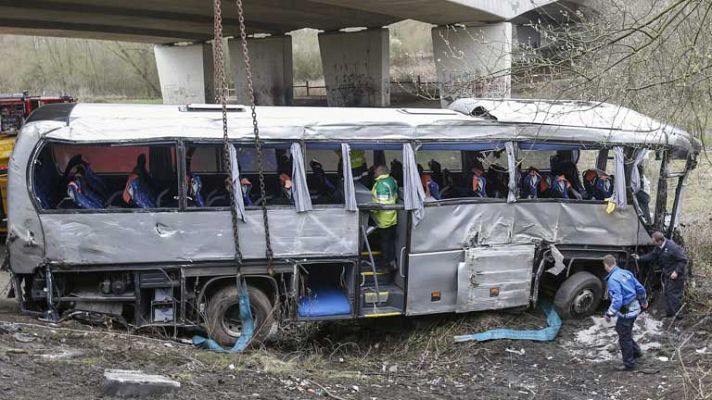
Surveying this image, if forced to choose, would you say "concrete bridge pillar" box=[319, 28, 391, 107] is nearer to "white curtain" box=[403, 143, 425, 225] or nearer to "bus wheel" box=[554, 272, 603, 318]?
"bus wheel" box=[554, 272, 603, 318]

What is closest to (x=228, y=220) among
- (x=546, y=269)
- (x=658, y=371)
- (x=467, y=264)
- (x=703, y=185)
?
(x=467, y=264)

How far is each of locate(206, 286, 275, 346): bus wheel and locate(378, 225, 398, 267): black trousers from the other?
1608 mm

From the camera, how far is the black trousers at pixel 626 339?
7727 millimetres

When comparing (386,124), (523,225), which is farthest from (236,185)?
(523,225)

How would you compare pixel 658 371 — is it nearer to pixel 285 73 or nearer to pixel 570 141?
pixel 570 141

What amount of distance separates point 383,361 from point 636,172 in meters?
4.28

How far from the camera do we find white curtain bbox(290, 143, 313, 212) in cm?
773

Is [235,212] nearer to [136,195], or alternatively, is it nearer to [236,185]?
[236,185]

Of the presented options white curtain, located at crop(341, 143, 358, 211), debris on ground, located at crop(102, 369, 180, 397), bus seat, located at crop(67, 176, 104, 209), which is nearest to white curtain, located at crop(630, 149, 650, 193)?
white curtain, located at crop(341, 143, 358, 211)

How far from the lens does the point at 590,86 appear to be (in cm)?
800

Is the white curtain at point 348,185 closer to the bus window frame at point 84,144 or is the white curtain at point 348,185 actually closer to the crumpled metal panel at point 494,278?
the crumpled metal panel at point 494,278

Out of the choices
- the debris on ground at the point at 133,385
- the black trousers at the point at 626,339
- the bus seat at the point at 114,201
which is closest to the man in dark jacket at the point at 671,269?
the black trousers at the point at 626,339

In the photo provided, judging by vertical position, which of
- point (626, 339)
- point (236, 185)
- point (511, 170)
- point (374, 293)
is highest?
point (511, 170)

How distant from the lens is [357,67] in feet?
105
